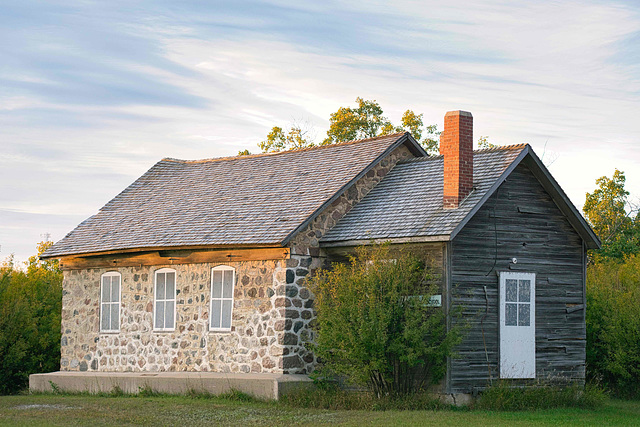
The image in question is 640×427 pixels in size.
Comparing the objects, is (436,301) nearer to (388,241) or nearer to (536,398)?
(388,241)

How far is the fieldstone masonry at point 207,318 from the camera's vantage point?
782 inches

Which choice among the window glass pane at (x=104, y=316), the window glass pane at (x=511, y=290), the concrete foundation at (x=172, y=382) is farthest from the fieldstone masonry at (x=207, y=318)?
the window glass pane at (x=511, y=290)

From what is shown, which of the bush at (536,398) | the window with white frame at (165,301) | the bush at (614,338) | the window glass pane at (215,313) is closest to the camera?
the bush at (536,398)

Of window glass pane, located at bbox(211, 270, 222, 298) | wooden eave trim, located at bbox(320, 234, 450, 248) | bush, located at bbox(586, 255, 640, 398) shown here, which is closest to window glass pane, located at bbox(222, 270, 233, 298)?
window glass pane, located at bbox(211, 270, 222, 298)

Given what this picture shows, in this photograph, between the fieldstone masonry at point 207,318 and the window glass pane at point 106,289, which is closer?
the fieldstone masonry at point 207,318

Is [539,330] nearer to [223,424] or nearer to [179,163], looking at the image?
[223,424]

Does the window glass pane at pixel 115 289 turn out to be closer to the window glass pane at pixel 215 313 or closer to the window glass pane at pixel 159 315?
the window glass pane at pixel 159 315

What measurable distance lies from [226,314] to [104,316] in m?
4.55

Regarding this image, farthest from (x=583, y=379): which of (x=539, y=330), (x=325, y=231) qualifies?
(x=325, y=231)

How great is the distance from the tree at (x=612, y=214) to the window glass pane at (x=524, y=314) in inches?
757

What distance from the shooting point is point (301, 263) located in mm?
20094

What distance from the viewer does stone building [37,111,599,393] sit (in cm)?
1900

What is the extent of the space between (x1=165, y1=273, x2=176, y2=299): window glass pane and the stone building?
0.04 m

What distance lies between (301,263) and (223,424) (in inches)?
203
